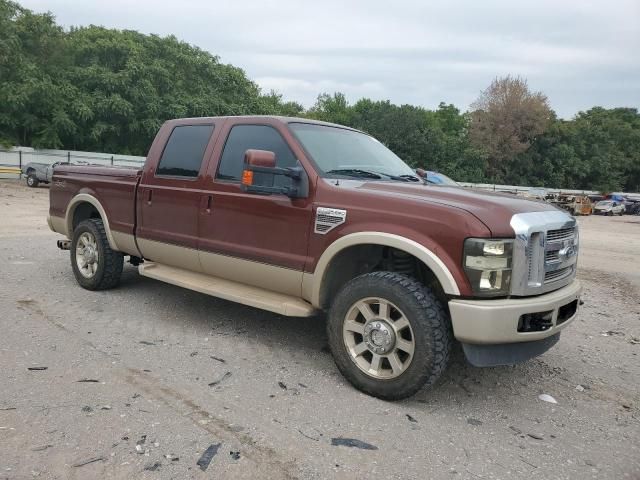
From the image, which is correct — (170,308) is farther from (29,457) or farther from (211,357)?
(29,457)

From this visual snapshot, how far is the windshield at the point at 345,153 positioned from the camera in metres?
4.52

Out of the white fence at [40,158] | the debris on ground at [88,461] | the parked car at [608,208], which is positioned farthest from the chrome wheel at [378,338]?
the parked car at [608,208]

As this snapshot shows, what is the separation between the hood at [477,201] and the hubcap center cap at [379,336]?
882 millimetres

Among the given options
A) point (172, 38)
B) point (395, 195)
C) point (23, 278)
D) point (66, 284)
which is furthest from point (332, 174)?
point (172, 38)

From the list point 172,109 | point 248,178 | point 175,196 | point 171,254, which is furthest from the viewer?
point 172,109

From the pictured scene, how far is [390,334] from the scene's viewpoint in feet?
12.3

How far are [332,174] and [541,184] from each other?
58.5 meters

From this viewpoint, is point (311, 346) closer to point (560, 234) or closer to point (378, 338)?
point (378, 338)

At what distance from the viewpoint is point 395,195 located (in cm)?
390

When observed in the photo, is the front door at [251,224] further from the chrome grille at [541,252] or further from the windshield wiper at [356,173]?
the chrome grille at [541,252]

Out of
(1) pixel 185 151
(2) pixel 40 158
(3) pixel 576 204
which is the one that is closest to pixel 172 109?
(2) pixel 40 158

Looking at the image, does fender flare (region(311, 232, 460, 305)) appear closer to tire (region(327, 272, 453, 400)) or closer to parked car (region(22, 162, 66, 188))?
tire (region(327, 272, 453, 400))

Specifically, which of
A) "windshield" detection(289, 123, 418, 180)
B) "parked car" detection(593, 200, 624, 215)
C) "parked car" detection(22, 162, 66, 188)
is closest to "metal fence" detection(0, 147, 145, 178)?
"parked car" detection(22, 162, 66, 188)

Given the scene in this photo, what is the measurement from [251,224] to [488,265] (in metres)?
1.95
